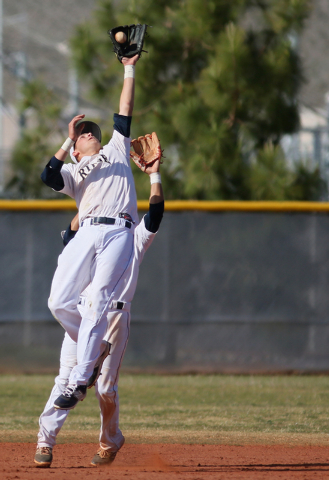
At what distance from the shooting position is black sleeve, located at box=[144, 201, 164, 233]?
455 cm

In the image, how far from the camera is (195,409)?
264 inches

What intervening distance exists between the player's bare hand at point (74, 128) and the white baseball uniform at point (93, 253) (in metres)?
0.18

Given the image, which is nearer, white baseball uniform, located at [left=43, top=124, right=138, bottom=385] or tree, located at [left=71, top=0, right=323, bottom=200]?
white baseball uniform, located at [left=43, top=124, right=138, bottom=385]

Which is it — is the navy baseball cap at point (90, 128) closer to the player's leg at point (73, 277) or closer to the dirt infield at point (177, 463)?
the player's leg at point (73, 277)

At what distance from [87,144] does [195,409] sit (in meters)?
3.17

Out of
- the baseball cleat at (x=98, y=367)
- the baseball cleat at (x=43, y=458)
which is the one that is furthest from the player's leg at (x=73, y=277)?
the baseball cleat at (x=43, y=458)

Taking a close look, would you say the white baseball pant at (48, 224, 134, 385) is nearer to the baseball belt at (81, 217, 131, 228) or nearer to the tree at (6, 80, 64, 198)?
the baseball belt at (81, 217, 131, 228)

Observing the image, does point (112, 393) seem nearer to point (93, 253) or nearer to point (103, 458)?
point (103, 458)

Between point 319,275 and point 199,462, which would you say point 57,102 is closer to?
point 319,275

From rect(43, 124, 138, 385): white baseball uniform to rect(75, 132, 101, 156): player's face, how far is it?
0.09m

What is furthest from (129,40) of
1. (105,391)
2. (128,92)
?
(105,391)

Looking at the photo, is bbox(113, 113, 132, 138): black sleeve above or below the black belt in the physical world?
above

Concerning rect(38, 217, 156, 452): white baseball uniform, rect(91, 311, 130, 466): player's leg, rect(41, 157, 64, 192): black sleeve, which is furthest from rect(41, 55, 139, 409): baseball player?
rect(91, 311, 130, 466): player's leg

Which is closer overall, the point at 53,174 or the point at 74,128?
the point at 53,174
